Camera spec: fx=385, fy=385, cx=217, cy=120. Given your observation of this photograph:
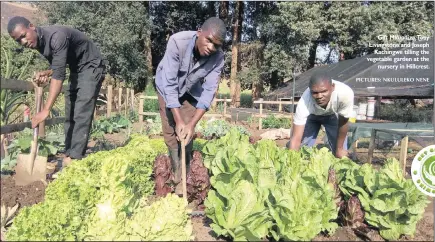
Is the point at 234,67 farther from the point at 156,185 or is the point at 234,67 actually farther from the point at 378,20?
the point at 156,185

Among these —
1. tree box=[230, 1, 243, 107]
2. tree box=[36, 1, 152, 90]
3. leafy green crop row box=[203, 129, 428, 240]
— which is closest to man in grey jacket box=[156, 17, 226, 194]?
leafy green crop row box=[203, 129, 428, 240]

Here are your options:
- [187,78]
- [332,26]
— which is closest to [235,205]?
[187,78]

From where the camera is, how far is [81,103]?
15.2 feet

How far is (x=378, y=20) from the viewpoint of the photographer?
19812 millimetres

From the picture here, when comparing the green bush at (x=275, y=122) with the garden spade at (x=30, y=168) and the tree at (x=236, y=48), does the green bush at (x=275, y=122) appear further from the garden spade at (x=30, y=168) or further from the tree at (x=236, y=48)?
the garden spade at (x=30, y=168)

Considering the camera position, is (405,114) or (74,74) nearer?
(74,74)

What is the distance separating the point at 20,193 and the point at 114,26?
1427 centimetres

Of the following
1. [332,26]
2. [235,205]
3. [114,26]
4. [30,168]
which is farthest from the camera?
[332,26]

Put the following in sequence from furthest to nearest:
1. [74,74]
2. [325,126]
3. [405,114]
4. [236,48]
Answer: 1. [236,48]
2. [405,114]
3. [325,126]
4. [74,74]

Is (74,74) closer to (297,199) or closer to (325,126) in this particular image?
(297,199)

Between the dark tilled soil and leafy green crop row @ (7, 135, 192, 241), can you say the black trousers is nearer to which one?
the dark tilled soil

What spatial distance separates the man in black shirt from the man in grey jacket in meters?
1.06

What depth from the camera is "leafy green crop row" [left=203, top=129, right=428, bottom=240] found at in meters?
2.75

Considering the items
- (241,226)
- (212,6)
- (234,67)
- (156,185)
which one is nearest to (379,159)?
(156,185)
